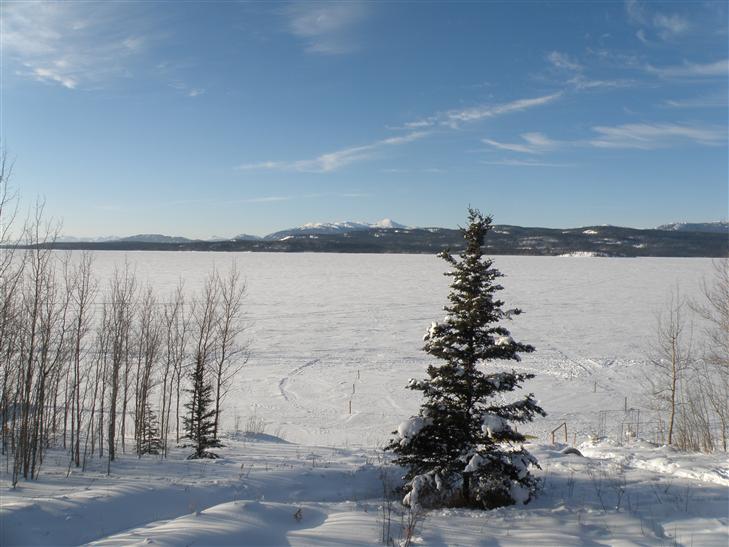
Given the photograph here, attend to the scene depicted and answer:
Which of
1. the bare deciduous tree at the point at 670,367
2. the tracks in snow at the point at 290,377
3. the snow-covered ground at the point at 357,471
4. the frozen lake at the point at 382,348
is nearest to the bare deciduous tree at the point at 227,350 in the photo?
the frozen lake at the point at 382,348

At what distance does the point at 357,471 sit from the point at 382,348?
21.7 metres

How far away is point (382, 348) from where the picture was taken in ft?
108

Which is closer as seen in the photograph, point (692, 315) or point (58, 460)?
point (58, 460)

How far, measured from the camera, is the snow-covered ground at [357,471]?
660 centimetres

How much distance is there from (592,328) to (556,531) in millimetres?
35321

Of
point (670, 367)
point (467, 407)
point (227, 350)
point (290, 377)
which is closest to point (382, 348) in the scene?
point (290, 377)

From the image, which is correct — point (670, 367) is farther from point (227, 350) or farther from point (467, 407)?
point (227, 350)

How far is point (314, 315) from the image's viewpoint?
145 feet

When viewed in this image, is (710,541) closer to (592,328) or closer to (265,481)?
(265,481)

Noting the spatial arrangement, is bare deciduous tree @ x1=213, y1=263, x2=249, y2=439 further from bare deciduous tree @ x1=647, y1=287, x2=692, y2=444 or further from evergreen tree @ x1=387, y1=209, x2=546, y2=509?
bare deciduous tree @ x1=647, y1=287, x2=692, y2=444

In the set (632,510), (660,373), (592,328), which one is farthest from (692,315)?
(632,510)

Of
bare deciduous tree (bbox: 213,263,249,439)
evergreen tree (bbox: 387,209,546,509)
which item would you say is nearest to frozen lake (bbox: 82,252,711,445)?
bare deciduous tree (bbox: 213,263,249,439)

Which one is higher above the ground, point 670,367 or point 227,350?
point 670,367

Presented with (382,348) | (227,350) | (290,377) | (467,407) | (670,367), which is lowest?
(290,377)
